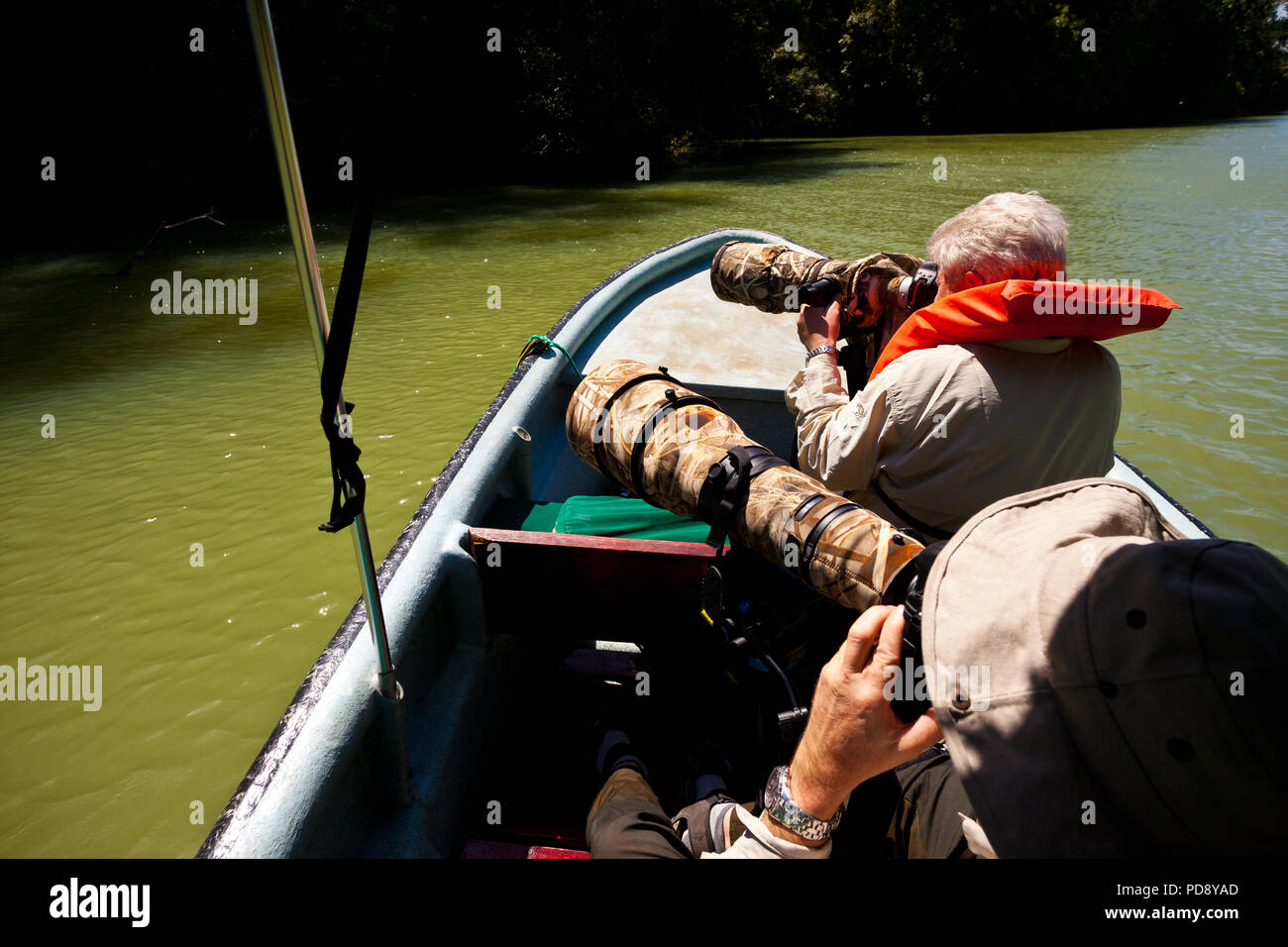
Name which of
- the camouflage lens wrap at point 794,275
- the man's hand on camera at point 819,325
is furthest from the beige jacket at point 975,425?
the camouflage lens wrap at point 794,275

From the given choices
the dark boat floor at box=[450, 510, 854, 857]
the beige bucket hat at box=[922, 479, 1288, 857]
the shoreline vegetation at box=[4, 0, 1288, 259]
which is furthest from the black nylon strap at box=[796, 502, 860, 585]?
the shoreline vegetation at box=[4, 0, 1288, 259]

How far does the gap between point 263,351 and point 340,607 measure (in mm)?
4289

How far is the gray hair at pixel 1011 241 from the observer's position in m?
1.66

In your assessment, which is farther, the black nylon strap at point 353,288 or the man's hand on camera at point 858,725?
the man's hand on camera at point 858,725

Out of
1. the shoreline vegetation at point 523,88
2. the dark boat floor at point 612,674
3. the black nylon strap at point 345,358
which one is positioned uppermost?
the shoreline vegetation at point 523,88

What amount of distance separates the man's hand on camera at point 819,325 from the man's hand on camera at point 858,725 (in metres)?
1.20

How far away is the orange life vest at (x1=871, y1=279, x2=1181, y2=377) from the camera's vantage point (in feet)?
5.01

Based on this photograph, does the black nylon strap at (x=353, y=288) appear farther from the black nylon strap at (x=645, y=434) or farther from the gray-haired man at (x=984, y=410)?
the gray-haired man at (x=984, y=410)

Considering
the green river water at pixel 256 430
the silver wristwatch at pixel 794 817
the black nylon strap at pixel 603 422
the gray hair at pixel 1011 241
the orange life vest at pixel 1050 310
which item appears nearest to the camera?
the silver wristwatch at pixel 794 817

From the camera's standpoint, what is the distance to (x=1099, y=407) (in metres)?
1.68

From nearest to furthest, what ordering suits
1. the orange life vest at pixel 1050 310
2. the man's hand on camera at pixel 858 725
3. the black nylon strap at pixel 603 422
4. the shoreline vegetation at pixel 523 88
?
the man's hand on camera at pixel 858 725 → the orange life vest at pixel 1050 310 → the black nylon strap at pixel 603 422 → the shoreline vegetation at pixel 523 88

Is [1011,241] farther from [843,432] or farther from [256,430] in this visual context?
[256,430]

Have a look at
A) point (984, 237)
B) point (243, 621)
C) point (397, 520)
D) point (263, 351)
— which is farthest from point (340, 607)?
point (263, 351)
